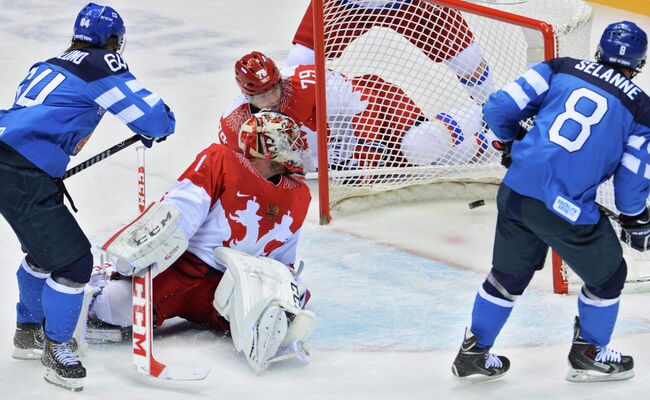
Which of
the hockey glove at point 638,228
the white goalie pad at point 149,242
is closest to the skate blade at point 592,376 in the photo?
the hockey glove at point 638,228

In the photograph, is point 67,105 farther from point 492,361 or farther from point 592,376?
point 592,376

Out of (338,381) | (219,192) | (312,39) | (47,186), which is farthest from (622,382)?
(312,39)

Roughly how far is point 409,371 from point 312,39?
2243 mm

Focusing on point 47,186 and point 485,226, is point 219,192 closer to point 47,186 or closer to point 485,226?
point 47,186

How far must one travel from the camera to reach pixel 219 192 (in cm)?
409

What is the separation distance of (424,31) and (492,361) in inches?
79.7

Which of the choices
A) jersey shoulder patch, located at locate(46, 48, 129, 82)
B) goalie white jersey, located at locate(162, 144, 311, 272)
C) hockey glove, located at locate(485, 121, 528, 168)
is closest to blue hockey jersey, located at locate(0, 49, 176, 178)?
jersey shoulder patch, located at locate(46, 48, 129, 82)

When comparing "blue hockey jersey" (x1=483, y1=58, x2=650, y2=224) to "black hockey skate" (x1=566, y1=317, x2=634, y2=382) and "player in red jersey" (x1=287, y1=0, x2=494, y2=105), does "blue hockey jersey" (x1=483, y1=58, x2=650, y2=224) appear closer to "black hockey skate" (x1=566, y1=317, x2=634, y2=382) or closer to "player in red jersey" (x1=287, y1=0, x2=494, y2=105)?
"black hockey skate" (x1=566, y1=317, x2=634, y2=382)

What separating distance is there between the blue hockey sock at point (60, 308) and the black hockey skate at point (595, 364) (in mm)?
1458

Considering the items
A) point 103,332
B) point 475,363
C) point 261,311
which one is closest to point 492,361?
point 475,363

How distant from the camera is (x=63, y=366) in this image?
377 centimetres

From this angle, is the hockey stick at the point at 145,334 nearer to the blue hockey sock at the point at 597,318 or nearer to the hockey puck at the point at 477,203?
the blue hockey sock at the point at 597,318

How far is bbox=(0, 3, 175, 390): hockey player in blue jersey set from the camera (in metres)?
3.77

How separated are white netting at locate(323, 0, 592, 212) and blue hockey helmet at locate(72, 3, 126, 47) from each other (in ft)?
5.58
